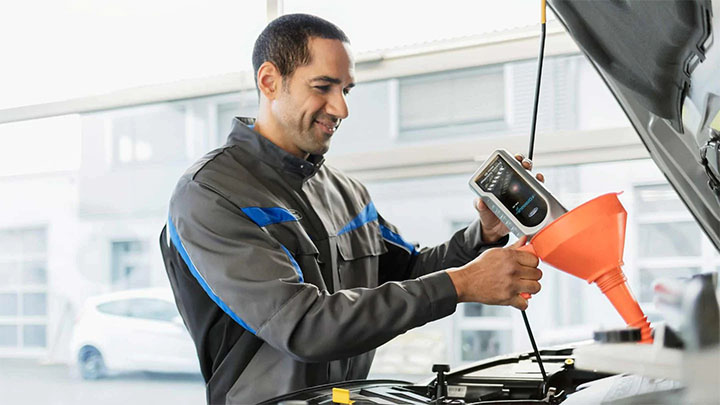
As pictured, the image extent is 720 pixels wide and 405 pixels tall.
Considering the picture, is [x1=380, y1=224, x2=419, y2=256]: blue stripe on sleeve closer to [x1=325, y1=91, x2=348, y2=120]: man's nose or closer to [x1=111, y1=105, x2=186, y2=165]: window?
[x1=325, y1=91, x2=348, y2=120]: man's nose

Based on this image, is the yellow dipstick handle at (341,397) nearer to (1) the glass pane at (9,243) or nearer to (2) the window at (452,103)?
(2) the window at (452,103)

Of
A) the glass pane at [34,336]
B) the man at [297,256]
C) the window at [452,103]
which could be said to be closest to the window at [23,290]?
the glass pane at [34,336]

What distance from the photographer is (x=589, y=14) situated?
0.97 meters

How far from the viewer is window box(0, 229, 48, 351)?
12.4 ft

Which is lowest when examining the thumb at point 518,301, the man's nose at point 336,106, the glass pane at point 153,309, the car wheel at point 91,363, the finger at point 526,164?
the car wheel at point 91,363

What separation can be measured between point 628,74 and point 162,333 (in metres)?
2.79

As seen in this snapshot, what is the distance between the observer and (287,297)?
1359mm

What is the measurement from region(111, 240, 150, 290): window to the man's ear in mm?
1950

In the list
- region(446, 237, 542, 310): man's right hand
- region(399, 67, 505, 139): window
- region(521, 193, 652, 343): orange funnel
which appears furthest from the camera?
region(399, 67, 505, 139): window

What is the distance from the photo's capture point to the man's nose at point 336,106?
1681mm

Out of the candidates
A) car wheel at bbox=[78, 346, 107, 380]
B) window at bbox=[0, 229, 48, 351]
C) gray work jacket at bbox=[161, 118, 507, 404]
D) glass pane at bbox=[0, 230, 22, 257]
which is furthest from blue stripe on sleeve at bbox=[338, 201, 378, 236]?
glass pane at bbox=[0, 230, 22, 257]

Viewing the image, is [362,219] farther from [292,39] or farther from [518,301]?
[518,301]

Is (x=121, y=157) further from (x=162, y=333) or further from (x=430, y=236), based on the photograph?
(x=430, y=236)

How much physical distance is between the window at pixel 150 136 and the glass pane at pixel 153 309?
636 millimetres
